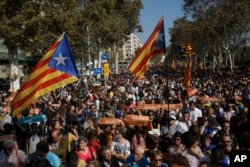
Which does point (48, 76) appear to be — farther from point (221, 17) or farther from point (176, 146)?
point (221, 17)

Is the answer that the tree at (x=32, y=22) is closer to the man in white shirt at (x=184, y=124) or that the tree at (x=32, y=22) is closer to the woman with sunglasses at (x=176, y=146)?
the man in white shirt at (x=184, y=124)

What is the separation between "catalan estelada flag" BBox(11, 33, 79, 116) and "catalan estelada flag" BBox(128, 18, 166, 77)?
298 cm

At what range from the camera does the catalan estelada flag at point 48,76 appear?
24.8 ft

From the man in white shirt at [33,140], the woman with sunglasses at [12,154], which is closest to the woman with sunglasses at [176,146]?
the woman with sunglasses at [12,154]

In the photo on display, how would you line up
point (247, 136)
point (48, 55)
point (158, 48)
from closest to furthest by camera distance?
1. point (247, 136)
2. point (48, 55)
3. point (158, 48)

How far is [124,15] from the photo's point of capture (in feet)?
191

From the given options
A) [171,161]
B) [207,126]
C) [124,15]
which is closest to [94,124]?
[207,126]

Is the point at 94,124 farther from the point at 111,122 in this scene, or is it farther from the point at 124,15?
the point at 124,15

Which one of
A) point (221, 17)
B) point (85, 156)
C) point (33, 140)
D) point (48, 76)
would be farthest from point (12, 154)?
point (221, 17)

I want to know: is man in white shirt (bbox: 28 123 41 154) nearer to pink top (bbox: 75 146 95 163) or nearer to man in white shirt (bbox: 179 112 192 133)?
pink top (bbox: 75 146 95 163)

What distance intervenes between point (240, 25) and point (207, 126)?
3116cm

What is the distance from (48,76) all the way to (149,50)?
3.67 m

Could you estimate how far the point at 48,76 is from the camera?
7.86m

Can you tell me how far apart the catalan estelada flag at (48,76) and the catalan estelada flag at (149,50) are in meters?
2.98
